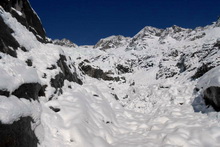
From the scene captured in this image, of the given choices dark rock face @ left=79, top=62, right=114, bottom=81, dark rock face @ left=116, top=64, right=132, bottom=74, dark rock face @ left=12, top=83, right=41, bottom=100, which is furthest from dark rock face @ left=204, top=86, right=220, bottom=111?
dark rock face @ left=116, top=64, right=132, bottom=74

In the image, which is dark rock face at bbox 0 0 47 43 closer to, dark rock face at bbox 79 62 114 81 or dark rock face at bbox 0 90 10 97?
dark rock face at bbox 0 90 10 97

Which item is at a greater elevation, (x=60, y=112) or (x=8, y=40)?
(x=8, y=40)

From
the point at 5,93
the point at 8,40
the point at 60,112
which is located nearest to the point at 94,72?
the point at 8,40

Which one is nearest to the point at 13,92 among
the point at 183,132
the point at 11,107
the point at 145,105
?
the point at 11,107

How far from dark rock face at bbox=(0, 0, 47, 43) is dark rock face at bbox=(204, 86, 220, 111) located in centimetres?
1146

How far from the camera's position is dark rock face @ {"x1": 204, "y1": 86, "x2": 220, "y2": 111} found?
31.0 feet

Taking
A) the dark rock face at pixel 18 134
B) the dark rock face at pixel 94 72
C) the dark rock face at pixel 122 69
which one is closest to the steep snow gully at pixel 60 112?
the dark rock face at pixel 18 134

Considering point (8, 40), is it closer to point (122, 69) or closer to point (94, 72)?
point (94, 72)

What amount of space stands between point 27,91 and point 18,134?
204cm

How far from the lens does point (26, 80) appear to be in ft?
22.6

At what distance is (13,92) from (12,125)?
1363mm

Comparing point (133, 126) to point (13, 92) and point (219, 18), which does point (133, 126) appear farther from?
point (219, 18)

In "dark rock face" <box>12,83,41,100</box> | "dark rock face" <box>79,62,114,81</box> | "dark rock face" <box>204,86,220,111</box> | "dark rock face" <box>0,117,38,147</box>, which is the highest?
"dark rock face" <box>79,62,114,81</box>

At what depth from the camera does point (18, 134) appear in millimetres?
4980
